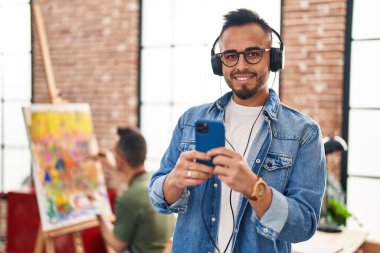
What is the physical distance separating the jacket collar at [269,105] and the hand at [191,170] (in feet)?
1.16

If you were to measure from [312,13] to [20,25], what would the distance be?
336 cm

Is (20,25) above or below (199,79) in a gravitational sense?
above

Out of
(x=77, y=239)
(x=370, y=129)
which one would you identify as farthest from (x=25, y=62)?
(x=370, y=129)

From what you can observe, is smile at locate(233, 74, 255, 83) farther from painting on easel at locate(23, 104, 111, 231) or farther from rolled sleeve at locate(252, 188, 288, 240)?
painting on easel at locate(23, 104, 111, 231)

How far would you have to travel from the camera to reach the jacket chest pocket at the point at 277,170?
138 cm

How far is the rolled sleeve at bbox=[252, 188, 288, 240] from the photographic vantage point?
4.07ft

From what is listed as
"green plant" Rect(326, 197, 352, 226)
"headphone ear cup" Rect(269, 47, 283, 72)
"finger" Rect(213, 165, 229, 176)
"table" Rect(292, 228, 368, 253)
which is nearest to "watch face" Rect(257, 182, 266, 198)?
"finger" Rect(213, 165, 229, 176)

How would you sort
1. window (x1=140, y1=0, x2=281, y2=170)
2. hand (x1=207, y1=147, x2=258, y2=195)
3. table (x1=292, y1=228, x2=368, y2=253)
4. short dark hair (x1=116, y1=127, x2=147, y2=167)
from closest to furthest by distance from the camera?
hand (x1=207, y1=147, x2=258, y2=195), table (x1=292, y1=228, x2=368, y2=253), short dark hair (x1=116, y1=127, x2=147, y2=167), window (x1=140, y1=0, x2=281, y2=170)

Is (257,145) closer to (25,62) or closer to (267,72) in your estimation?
(267,72)

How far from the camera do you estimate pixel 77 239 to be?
3324 mm

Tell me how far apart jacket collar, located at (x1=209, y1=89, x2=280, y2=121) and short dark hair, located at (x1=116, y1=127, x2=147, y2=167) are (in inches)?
62.0

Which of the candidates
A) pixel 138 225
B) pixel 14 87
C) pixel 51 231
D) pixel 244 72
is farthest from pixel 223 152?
pixel 14 87

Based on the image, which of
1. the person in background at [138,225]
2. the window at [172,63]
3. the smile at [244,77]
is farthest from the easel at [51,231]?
the smile at [244,77]

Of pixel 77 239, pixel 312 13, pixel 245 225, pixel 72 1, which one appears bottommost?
pixel 77 239
